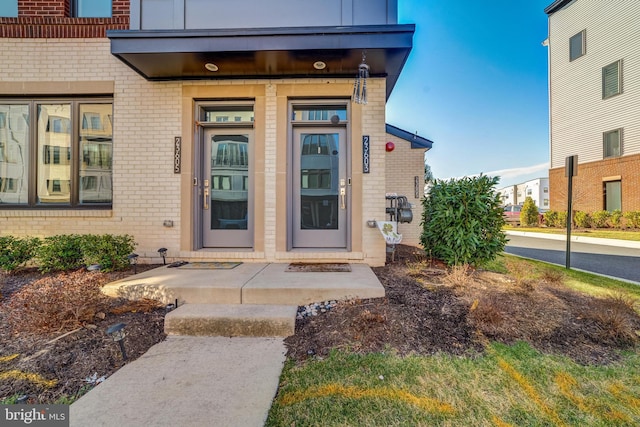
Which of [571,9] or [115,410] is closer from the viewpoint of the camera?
[115,410]

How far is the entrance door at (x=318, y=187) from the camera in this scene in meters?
4.88

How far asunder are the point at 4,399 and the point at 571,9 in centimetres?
2512

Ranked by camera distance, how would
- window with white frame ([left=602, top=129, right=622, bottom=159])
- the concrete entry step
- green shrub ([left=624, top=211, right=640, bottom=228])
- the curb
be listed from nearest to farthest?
the concrete entry step, the curb, green shrub ([left=624, top=211, right=640, bottom=228]), window with white frame ([left=602, top=129, right=622, bottom=159])

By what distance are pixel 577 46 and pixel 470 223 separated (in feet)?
62.9

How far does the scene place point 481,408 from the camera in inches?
67.8

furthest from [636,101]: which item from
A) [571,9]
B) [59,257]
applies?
[59,257]

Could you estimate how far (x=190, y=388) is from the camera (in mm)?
1893

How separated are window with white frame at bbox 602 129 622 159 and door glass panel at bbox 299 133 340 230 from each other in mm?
17535

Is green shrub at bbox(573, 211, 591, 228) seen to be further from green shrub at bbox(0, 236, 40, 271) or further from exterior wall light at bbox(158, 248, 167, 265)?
green shrub at bbox(0, 236, 40, 271)

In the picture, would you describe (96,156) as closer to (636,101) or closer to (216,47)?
(216,47)

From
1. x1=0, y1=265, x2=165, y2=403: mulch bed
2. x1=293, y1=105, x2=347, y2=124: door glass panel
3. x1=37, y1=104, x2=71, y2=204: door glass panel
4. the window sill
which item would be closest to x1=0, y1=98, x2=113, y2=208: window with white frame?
x1=37, y1=104, x2=71, y2=204: door glass panel

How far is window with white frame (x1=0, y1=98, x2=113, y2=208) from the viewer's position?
15.9 feet

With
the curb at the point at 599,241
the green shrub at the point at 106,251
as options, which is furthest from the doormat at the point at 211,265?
the curb at the point at 599,241

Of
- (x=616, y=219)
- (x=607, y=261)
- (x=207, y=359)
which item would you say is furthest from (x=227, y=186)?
(x=616, y=219)
